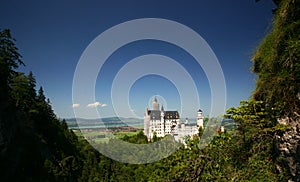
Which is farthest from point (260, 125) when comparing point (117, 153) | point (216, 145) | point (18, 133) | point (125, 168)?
point (117, 153)

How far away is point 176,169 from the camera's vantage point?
15.0ft

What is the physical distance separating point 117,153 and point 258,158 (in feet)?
235

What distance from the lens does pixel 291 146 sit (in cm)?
334

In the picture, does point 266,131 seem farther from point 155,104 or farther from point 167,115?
point 155,104

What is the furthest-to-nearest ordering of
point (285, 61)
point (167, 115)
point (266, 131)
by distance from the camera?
point (167, 115)
point (266, 131)
point (285, 61)

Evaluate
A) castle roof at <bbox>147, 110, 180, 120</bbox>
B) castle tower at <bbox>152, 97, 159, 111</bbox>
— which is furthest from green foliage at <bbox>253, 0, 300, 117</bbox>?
castle tower at <bbox>152, 97, 159, 111</bbox>

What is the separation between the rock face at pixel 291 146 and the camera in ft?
10.5

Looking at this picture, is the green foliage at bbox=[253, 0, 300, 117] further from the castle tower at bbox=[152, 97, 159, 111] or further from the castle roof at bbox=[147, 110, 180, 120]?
the castle tower at bbox=[152, 97, 159, 111]

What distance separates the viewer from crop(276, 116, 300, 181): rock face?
10.5 feet

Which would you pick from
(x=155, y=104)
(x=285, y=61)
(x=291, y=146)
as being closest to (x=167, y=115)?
(x=155, y=104)

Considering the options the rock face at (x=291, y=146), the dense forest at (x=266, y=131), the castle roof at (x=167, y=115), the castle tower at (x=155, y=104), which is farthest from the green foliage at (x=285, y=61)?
the castle tower at (x=155, y=104)

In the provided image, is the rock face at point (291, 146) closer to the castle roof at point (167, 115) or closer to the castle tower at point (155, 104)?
the castle roof at point (167, 115)

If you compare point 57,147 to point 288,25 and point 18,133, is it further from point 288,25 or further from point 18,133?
point 288,25

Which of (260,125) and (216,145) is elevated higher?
(260,125)
